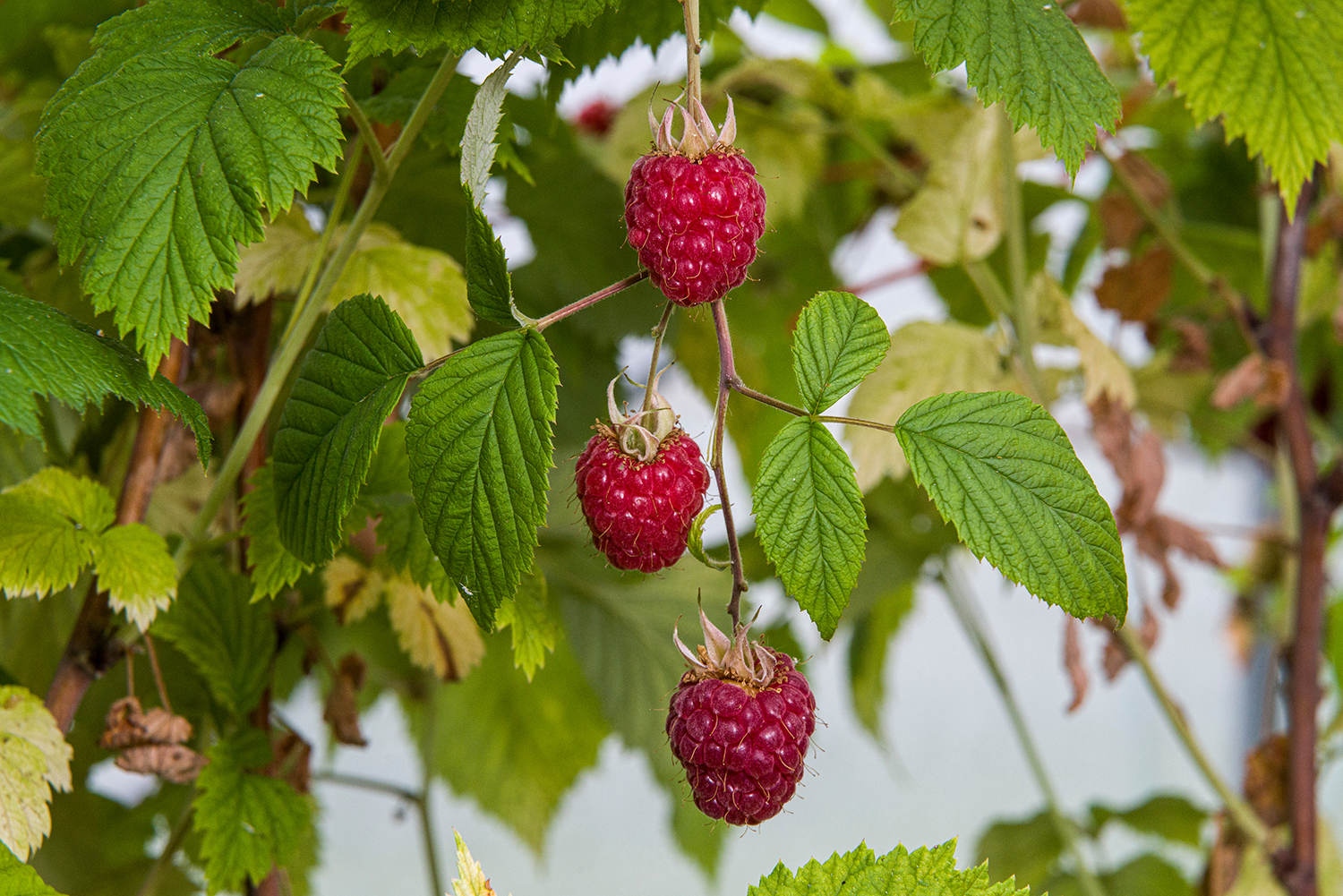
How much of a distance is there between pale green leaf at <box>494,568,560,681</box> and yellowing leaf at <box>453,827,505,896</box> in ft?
0.25

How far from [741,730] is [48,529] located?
284 millimetres

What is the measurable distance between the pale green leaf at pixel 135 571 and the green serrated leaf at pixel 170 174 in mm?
125

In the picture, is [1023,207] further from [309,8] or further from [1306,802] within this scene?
[309,8]

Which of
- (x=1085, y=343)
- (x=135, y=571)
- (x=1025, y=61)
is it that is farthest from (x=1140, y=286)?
(x=135, y=571)

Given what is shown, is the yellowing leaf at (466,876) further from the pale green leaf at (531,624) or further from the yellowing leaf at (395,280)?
the yellowing leaf at (395,280)

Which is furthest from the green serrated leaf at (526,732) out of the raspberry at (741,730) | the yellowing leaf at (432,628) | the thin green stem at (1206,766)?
the raspberry at (741,730)

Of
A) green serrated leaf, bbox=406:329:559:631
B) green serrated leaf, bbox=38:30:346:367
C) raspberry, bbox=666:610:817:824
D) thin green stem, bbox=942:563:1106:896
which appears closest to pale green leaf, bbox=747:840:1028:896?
raspberry, bbox=666:610:817:824

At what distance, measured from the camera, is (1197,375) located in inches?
33.4

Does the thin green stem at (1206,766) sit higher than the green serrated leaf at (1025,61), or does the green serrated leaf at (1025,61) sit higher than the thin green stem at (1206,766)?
the green serrated leaf at (1025,61)

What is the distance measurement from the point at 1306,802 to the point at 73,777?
2.50 ft

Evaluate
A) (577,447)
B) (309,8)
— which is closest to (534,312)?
(577,447)

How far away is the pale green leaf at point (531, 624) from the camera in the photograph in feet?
1.38

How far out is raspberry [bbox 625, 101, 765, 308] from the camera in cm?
31

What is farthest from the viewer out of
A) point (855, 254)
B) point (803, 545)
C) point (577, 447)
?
point (855, 254)
